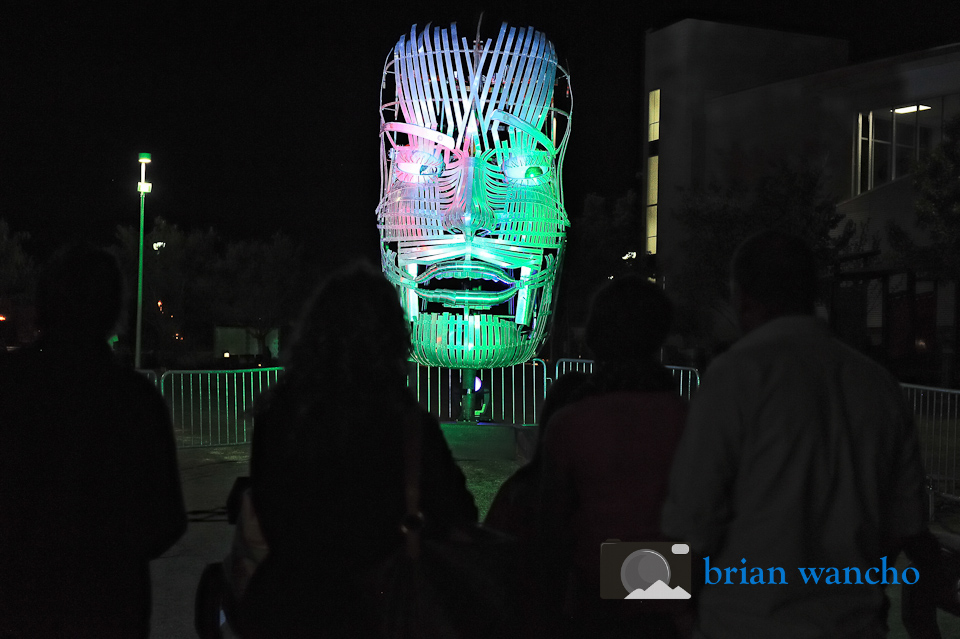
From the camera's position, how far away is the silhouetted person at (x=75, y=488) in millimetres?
2395

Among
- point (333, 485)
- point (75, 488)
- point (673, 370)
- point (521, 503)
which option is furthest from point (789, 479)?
point (673, 370)

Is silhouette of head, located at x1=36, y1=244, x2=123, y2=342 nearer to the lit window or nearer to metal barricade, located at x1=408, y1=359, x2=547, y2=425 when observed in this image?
metal barricade, located at x1=408, y1=359, x2=547, y2=425

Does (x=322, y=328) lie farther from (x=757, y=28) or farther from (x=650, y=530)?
(x=757, y=28)

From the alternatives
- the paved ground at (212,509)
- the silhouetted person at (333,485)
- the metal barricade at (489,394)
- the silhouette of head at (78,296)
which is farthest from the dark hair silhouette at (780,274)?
the paved ground at (212,509)

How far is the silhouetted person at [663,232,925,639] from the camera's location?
1.97 meters

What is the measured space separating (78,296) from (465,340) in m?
5.70

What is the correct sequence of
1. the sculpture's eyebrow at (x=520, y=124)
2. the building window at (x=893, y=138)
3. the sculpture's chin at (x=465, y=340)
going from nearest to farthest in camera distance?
the sculpture's eyebrow at (x=520, y=124) → the sculpture's chin at (x=465, y=340) → the building window at (x=893, y=138)

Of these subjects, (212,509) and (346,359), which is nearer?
(346,359)

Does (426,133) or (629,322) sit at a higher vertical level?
(426,133)

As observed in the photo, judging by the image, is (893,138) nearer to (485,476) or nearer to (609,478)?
(485,476)

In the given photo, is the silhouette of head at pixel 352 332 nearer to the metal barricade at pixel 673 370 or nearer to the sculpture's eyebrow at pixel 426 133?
the sculpture's eyebrow at pixel 426 133

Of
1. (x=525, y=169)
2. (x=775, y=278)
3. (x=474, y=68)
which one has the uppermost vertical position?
(x=474, y=68)

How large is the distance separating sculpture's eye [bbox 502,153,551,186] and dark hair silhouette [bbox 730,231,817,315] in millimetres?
5830

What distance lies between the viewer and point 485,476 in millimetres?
8312
